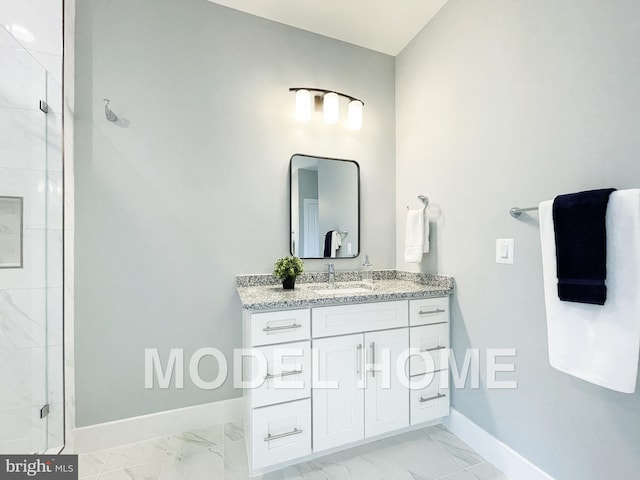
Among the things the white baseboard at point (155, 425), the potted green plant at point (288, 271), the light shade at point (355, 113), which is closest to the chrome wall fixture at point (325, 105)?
the light shade at point (355, 113)

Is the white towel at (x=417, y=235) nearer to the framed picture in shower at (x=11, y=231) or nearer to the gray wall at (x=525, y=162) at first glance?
the gray wall at (x=525, y=162)

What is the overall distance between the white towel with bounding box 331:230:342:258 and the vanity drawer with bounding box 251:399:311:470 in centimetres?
100

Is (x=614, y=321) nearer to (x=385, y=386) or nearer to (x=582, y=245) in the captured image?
(x=582, y=245)

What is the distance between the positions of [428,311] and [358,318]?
1.58 ft

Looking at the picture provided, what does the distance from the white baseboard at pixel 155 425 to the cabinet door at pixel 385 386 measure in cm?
88

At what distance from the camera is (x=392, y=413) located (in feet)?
5.16

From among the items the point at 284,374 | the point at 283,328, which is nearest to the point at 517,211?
the point at 283,328

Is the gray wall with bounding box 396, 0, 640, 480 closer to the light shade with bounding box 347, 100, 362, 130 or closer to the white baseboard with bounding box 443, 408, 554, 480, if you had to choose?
the white baseboard with bounding box 443, 408, 554, 480

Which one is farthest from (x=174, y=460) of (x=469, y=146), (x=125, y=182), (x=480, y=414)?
(x=469, y=146)

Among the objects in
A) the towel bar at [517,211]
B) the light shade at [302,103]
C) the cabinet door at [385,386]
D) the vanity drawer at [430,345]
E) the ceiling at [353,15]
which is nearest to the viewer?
the towel bar at [517,211]

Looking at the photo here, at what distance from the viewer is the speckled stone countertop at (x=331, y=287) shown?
138 centimetres

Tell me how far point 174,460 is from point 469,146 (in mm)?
2375

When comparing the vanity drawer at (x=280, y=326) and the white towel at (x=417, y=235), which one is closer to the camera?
the vanity drawer at (x=280, y=326)

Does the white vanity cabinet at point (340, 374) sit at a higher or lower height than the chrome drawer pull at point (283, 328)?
lower
